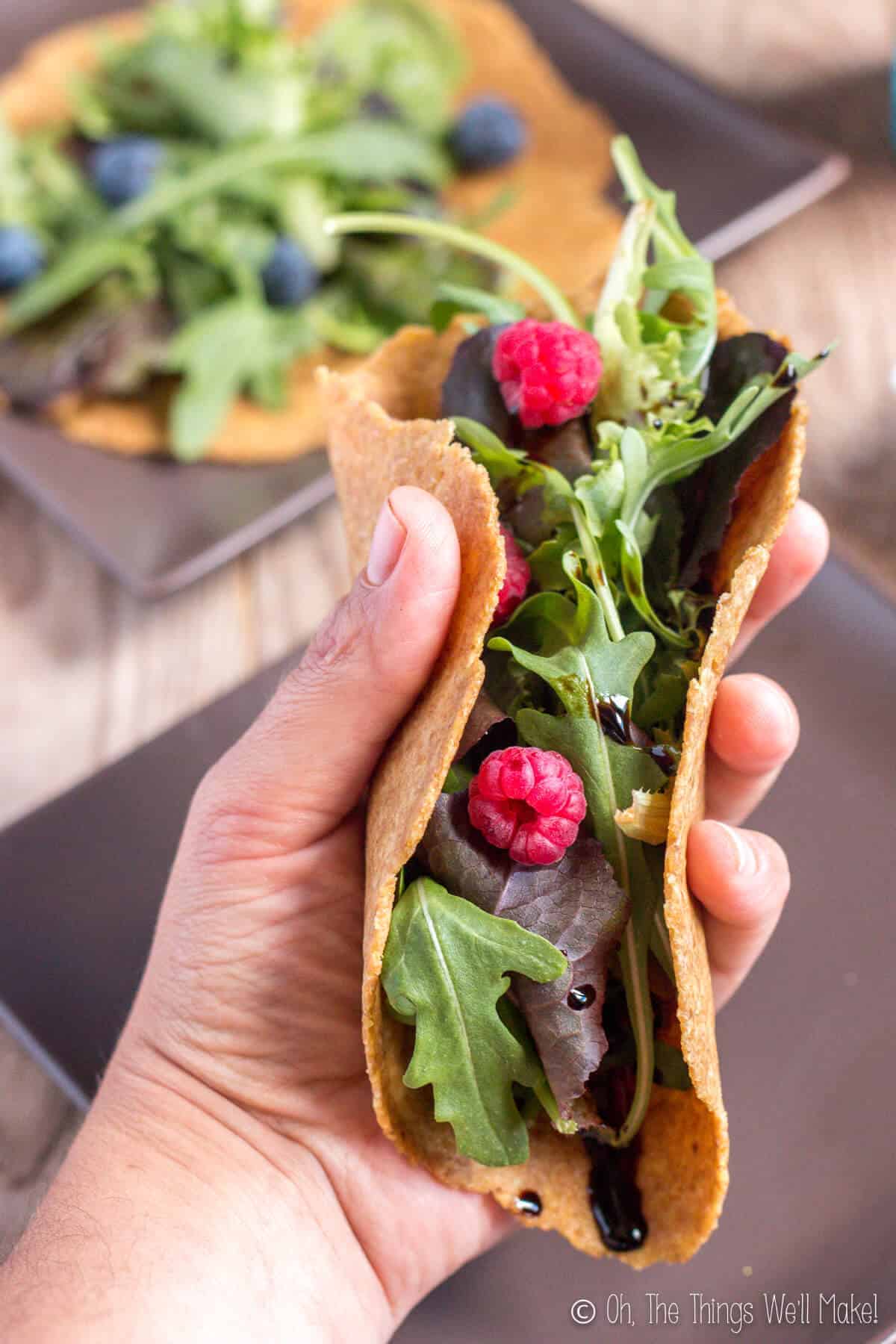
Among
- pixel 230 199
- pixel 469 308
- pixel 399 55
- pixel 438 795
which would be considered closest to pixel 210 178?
pixel 230 199

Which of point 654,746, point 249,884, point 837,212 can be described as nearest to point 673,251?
point 654,746

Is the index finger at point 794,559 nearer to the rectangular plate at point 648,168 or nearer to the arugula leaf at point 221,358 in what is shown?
the rectangular plate at point 648,168

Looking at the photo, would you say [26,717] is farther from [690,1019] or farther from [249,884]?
[690,1019]

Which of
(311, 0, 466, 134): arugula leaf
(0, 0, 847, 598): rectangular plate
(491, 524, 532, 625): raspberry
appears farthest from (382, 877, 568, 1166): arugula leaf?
(311, 0, 466, 134): arugula leaf

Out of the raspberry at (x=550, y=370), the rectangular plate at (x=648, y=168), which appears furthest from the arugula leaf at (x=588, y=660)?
the rectangular plate at (x=648, y=168)

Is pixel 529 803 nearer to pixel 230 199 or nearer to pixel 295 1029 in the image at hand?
pixel 295 1029
